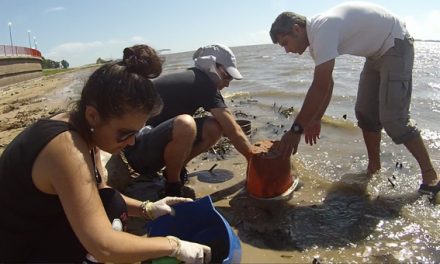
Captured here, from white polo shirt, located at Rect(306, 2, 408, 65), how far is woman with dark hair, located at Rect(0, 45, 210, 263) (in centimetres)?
180

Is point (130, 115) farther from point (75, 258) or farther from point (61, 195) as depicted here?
point (75, 258)

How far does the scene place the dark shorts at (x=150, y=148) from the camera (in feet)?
12.1

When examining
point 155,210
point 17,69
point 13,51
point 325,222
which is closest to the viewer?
point 155,210

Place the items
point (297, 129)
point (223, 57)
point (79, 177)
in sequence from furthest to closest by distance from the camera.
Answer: point (223, 57)
point (297, 129)
point (79, 177)

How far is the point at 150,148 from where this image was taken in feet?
12.3

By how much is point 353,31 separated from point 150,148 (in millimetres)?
2026

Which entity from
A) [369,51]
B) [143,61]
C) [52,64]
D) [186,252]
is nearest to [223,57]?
[369,51]

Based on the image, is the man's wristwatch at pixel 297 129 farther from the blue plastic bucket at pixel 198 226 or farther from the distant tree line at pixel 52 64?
the distant tree line at pixel 52 64

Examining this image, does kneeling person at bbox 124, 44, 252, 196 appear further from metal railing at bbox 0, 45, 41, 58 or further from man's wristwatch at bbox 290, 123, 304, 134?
metal railing at bbox 0, 45, 41, 58

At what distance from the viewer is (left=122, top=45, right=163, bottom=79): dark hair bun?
2.04m

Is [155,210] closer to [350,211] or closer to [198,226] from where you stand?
[198,226]

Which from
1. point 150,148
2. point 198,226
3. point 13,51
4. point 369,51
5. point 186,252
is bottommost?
point 198,226

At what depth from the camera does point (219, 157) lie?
5254 mm

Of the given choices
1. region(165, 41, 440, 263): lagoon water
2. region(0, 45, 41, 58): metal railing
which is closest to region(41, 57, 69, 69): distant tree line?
region(0, 45, 41, 58): metal railing
